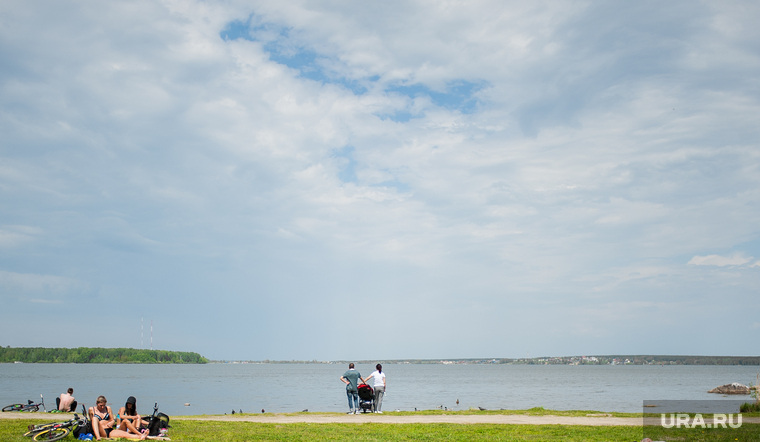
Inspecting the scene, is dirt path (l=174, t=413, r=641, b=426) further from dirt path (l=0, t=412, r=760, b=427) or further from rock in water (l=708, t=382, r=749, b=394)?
rock in water (l=708, t=382, r=749, b=394)

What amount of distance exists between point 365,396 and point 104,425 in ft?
A: 38.3

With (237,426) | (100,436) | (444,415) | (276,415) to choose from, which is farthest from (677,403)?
(100,436)

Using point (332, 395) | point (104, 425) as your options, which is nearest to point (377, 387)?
point (104, 425)

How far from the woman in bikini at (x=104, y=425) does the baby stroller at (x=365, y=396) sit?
10.8 meters

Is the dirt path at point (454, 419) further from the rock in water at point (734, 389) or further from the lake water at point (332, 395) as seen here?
the rock in water at point (734, 389)

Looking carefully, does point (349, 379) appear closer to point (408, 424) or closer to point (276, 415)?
point (276, 415)

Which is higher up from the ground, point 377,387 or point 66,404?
point 377,387

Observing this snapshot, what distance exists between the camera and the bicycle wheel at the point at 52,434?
51.1ft

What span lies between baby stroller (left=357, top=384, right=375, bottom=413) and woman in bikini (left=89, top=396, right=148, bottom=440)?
35.5 feet

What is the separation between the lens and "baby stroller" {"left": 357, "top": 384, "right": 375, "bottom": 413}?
83.3ft

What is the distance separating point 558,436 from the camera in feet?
54.6

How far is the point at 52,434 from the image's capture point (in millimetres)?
15734
